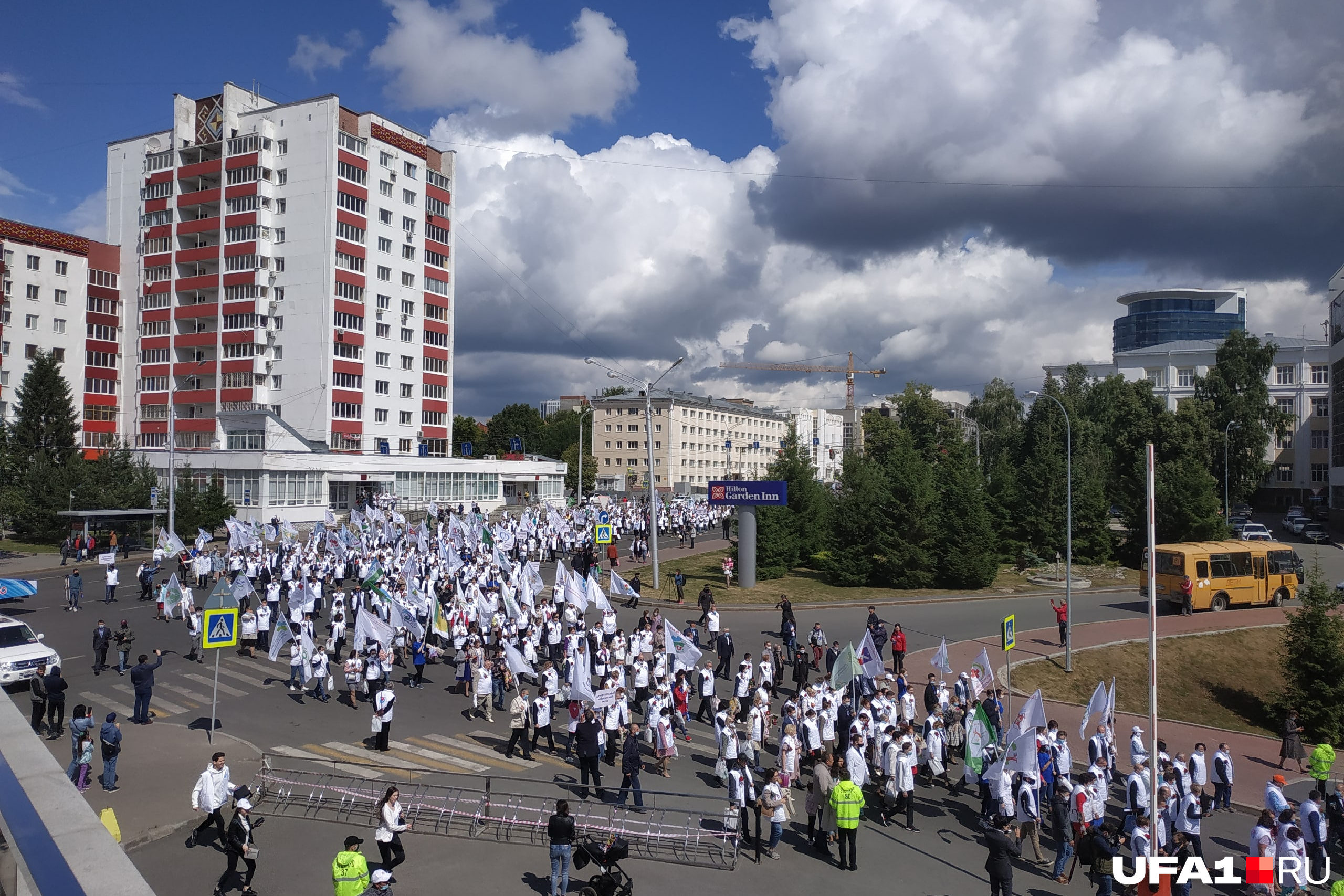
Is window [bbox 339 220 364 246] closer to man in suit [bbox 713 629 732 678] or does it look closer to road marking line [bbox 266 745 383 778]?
man in suit [bbox 713 629 732 678]

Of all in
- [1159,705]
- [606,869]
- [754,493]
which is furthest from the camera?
[754,493]

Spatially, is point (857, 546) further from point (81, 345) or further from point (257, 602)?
point (81, 345)

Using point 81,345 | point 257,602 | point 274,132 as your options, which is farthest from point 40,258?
point 257,602

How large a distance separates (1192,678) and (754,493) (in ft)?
56.4

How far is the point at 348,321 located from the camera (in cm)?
6756

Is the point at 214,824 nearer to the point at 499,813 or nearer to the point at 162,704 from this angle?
the point at 499,813

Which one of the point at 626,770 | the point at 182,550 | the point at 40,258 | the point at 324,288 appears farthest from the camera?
the point at 40,258

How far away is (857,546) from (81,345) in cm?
7127

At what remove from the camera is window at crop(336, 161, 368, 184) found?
6646cm

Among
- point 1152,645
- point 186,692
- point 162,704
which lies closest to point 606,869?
point 1152,645

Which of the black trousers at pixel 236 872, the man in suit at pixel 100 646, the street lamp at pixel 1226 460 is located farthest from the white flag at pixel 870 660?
the street lamp at pixel 1226 460

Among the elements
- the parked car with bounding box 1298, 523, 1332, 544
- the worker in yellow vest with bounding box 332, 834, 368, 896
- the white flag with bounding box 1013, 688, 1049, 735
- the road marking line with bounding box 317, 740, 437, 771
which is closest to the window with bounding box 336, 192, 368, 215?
the road marking line with bounding box 317, 740, 437, 771

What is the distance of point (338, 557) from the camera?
32.7 m

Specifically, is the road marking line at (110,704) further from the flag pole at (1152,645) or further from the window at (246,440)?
the window at (246,440)
